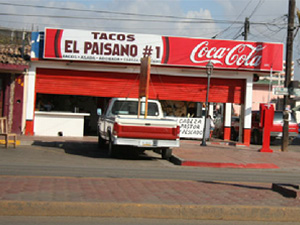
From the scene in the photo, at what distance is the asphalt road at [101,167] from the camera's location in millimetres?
10562

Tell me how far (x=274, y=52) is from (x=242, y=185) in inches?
595

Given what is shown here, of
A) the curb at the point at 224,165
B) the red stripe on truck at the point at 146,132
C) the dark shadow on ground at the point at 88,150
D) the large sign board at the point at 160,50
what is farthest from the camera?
the large sign board at the point at 160,50

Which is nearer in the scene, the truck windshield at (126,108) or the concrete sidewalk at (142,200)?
the concrete sidewalk at (142,200)

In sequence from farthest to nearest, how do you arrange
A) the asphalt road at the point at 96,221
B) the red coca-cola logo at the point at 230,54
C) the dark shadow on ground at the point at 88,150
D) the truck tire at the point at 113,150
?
1. the red coca-cola logo at the point at 230,54
2. the dark shadow on ground at the point at 88,150
3. the truck tire at the point at 113,150
4. the asphalt road at the point at 96,221

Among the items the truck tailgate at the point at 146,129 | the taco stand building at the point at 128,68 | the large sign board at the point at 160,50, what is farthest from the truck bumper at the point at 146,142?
the large sign board at the point at 160,50

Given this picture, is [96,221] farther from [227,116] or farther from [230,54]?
[227,116]

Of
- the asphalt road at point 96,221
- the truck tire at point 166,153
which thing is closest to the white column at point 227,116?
the truck tire at point 166,153

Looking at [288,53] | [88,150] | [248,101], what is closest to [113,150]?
[88,150]

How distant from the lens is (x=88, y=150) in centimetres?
1730

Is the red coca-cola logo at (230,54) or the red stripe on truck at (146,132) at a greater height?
the red coca-cola logo at (230,54)

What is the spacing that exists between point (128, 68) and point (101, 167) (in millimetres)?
10842

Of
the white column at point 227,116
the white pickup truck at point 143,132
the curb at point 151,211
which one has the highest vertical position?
the white column at point 227,116

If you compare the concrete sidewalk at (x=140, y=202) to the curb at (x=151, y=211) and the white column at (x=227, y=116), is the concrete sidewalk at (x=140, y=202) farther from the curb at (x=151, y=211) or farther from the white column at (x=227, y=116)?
the white column at (x=227, y=116)

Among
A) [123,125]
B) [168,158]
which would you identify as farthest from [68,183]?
[168,158]
